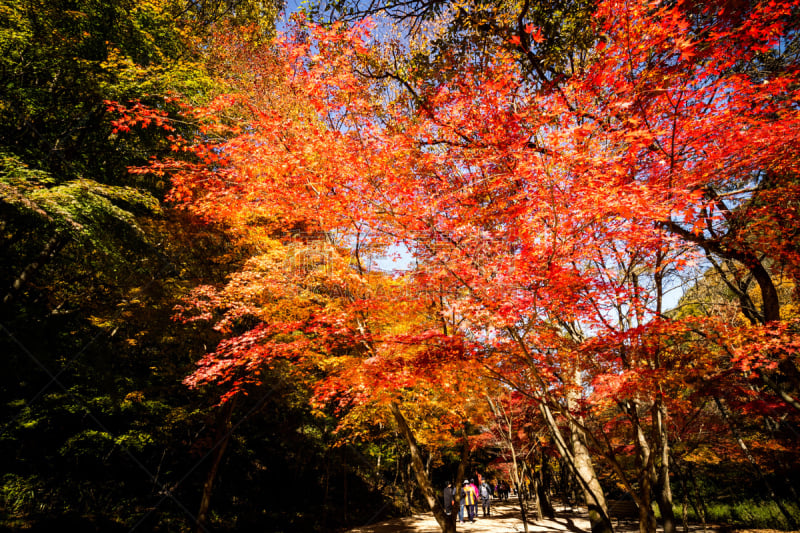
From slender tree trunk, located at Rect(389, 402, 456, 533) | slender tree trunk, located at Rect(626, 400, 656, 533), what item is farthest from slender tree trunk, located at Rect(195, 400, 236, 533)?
slender tree trunk, located at Rect(626, 400, 656, 533)

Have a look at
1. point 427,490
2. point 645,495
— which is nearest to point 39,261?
point 427,490

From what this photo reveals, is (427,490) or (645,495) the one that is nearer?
(645,495)

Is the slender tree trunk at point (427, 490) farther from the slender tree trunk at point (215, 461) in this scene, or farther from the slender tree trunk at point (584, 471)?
the slender tree trunk at point (215, 461)

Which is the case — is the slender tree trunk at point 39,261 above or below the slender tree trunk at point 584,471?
above

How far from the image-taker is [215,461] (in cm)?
975

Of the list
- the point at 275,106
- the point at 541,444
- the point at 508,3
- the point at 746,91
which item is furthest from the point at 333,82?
the point at 541,444

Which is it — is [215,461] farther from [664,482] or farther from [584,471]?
[664,482]

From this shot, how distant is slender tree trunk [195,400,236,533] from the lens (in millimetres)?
9102

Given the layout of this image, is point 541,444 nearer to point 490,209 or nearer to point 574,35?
point 490,209

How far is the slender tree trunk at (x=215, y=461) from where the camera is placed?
9.10 meters

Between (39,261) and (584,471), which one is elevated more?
(39,261)

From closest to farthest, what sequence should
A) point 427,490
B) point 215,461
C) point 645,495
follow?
1. point 645,495
2. point 427,490
3. point 215,461

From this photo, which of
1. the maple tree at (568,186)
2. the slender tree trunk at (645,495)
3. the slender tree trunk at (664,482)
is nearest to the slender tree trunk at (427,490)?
the maple tree at (568,186)

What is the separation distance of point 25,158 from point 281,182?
5.32 metres
